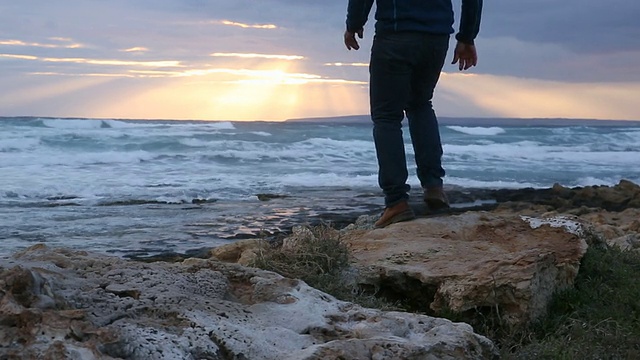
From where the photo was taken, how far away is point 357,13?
4.98 m

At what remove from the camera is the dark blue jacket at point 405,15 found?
4.95 meters

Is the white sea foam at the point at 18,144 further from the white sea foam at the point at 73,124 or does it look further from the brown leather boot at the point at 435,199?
the brown leather boot at the point at 435,199

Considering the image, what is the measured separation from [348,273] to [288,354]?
5.38 feet

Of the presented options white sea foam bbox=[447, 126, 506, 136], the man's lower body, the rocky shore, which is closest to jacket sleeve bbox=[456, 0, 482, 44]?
the man's lower body

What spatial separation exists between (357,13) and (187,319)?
3028 mm

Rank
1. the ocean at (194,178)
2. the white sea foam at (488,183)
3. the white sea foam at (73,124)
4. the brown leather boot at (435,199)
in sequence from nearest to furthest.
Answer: the brown leather boot at (435,199), the ocean at (194,178), the white sea foam at (488,183), the white sea foam at (73,124)

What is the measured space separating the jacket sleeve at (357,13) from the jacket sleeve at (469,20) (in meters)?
0.69

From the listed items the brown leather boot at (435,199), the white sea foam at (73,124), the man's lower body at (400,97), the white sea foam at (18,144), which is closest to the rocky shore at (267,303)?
the man's lower body at (400,97)

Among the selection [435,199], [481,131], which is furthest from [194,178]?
[481,131]

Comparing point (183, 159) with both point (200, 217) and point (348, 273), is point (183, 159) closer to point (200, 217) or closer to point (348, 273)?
point (200, 217)

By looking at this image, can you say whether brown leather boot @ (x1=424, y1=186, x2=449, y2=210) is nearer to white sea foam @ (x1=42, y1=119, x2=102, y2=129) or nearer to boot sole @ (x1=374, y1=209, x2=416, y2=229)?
boot sole @ (x1=374, y1=209, x2=416, y2=229)

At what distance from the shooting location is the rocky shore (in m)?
2.18

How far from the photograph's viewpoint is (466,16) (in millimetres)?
5234

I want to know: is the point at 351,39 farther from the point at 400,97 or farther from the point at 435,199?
the point at 435,199
